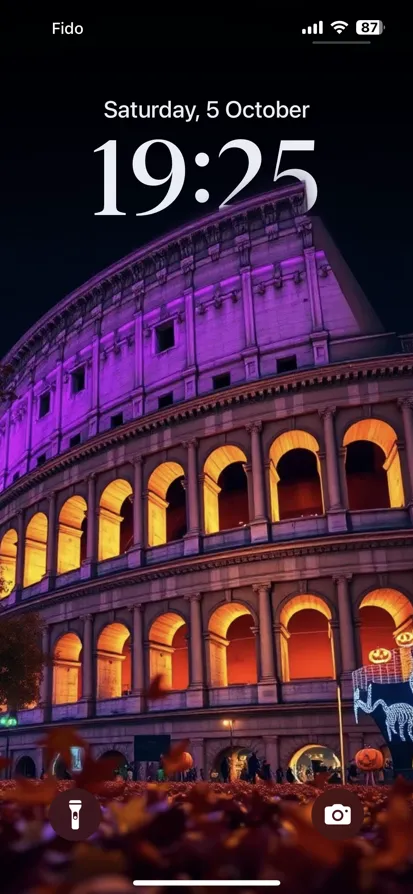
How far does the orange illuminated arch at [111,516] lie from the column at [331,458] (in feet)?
33.0

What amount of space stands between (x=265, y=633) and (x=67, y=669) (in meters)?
11.4

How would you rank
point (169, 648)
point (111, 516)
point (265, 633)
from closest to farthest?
point (265, 633) → point (169, 648) → point (111, 516)

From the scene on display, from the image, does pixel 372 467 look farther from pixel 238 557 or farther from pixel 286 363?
pixel 238 557

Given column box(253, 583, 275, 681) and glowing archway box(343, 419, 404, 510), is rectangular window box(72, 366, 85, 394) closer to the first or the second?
glowing archway box(343, 419, 404, 510)

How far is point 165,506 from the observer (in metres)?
33.7

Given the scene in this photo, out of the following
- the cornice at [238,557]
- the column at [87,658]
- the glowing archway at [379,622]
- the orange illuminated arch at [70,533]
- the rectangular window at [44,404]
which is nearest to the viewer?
the cornice at [238,557]

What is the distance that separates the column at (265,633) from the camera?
89.6 feet

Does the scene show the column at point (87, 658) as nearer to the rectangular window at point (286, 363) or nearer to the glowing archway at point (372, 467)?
the glowing archway at point (372, 467)

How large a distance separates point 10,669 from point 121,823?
26.4 meters

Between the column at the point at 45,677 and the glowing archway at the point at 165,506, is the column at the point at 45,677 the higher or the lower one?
the lower one

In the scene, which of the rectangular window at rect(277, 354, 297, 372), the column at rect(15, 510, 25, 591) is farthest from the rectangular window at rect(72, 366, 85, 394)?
A: the rectangular window at rect(277, 354, 297, 372)

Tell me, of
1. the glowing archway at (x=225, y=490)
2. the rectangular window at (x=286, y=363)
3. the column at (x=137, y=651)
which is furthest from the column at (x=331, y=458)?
the column at (x=137, y=651)

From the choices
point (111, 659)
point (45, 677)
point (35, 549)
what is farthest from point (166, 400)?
point (45, 677)

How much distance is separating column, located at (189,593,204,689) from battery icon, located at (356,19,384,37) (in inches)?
1064
